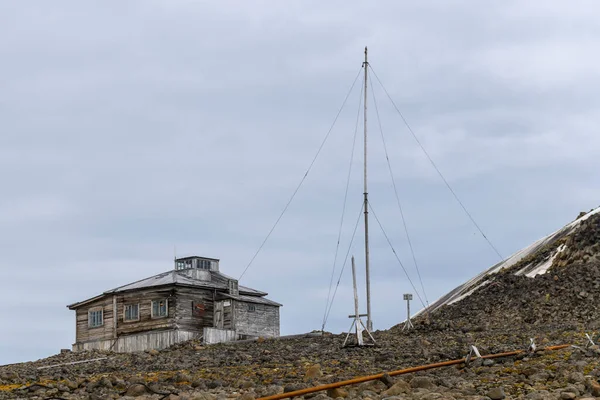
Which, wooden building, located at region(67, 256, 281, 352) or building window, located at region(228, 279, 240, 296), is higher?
building window, located at region(228, 279, 240, 296)

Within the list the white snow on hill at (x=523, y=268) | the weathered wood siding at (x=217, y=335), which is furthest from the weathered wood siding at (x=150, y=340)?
the white snow on hill at (x=523, y=268)

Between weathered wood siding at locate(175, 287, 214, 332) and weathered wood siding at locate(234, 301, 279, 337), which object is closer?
weathered wood siding at locate(175, 287, 214, 332)

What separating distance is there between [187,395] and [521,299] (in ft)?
77.6

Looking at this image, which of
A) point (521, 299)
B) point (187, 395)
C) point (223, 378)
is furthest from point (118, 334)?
point (187, 395)

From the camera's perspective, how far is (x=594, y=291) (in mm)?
35656

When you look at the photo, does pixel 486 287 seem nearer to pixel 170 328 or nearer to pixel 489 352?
pixel 170 328

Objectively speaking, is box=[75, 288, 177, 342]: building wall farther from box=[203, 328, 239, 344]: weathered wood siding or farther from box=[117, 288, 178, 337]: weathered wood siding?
box=[203, 328, 239, 344]: weathered wood siding

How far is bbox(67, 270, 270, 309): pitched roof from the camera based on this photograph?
47734 mm

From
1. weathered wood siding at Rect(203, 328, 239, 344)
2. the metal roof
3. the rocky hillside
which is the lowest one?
the rocky hillside

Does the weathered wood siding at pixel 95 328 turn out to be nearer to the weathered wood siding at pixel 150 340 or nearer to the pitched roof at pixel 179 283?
the pitched roof at pixel 179 283

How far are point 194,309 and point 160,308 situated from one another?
178 cm

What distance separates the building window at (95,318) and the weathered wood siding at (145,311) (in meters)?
1.48

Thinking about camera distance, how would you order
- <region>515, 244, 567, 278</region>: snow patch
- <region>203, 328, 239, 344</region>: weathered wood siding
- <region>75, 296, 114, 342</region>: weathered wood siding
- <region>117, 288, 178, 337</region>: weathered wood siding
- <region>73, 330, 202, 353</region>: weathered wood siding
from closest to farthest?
<region>203, 328, 239, 344</region>: weathered wood siding → <region>73, 330, 202, 353</region>: weathered wood siding → <region>515, 244, 567, 278</region>: snow patch → <region>117, 288, 178, 337</region>: weathered wood siding → <region>75, 296, 114, 342</region>: weathered wood siding

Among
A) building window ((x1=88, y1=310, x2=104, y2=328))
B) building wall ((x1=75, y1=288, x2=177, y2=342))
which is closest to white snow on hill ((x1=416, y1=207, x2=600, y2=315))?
building wall ((x1=75, y1=288, x2=177, y2=342))
